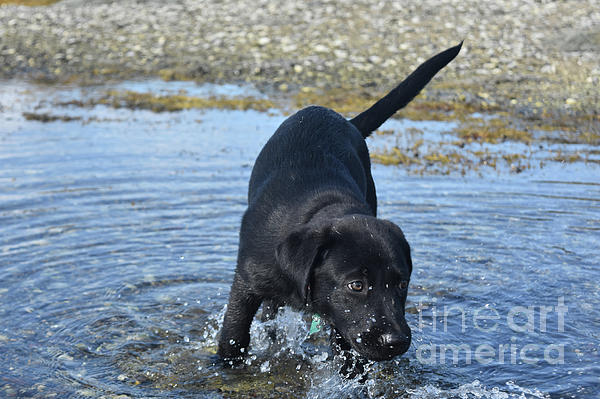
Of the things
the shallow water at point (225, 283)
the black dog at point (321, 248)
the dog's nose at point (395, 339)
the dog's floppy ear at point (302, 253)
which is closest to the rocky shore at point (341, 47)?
the shallow water at point (225, 283)

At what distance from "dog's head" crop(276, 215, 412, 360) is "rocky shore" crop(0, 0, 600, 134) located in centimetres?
1048

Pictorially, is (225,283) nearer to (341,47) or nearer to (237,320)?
(237,320)

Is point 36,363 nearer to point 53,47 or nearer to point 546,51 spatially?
point 546,51

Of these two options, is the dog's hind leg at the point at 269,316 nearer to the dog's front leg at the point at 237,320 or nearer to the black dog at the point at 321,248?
the black dog at the point at 321,248

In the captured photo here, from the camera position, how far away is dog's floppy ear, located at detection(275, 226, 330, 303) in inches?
157

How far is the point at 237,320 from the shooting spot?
4824mm

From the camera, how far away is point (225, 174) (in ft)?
33.4

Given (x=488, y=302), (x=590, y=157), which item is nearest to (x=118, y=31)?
(x=590, y=157)

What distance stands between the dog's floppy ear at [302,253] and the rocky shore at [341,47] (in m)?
10.6

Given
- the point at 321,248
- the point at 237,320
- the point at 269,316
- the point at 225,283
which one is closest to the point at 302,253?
the point at 321,248

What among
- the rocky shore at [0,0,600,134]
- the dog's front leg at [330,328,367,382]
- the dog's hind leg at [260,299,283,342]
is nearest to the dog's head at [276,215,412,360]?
the dog's front leg at [330,328,367,382]

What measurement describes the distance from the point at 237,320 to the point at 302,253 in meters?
1.05

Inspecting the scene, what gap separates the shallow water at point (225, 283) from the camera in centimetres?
493

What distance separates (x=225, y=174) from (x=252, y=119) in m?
4.39
